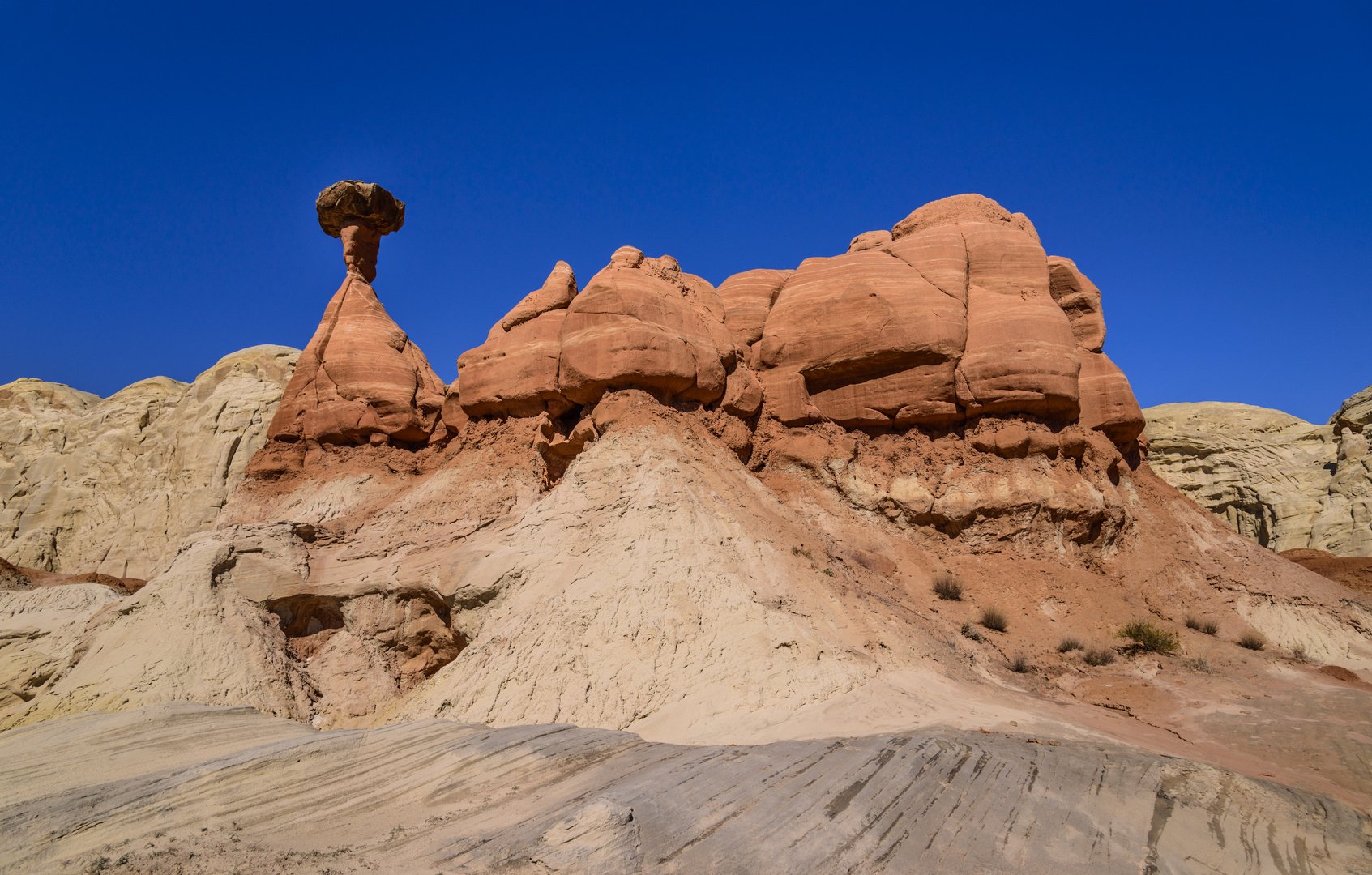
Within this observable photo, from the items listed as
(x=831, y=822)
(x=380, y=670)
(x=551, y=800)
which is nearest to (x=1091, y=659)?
(x=831, y=822)

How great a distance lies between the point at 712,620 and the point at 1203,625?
1132cm

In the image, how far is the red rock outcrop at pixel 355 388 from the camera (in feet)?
66.4

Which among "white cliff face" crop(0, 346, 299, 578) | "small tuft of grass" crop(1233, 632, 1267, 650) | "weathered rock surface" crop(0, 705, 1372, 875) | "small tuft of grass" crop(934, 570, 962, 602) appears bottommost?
"weathered rock surface" crop(0, 705, 1372, 875)

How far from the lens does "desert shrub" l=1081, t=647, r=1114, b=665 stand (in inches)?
542

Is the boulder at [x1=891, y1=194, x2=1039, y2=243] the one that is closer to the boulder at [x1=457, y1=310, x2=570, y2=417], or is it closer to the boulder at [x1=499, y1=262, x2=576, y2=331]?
the boulder at [x1=499, y1=262, x2=576, y2=331]

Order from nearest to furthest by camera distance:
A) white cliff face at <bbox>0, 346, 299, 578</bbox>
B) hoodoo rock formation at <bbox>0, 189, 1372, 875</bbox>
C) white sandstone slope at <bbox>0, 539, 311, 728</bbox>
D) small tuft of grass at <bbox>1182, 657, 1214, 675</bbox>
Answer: hoodoo rock formation at <bbox>0, 189, 1372, 875</bbox> → white sandstone slope at <bbox>0, 539, 311, 728</bbox> → small tuft of grass at <bbox>1182, 657, 1214, 675</bbox> → white cliff face at <bbox>0, 346, 299, 578</bbox>

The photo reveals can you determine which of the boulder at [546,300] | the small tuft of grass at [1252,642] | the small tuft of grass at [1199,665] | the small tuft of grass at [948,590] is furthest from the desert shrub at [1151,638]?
the boulder at [546,300]

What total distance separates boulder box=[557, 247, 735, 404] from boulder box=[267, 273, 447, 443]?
5.95 m

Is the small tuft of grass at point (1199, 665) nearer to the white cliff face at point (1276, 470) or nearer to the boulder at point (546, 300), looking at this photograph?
the boulder at point (546, 300)

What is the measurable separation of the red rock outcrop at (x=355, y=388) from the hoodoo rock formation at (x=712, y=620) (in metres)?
0.10

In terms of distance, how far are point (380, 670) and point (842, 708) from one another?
8.24 metres

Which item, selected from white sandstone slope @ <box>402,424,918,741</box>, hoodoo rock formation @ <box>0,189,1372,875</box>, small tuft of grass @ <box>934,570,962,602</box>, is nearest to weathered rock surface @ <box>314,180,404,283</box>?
hoodoo rock formation @ <box>0,189,1372,875</box>

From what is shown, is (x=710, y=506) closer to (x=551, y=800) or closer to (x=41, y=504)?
(x=551, y=800)

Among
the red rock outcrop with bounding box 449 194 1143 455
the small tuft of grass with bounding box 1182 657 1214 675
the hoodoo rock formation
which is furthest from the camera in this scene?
the red rock outcrop with bounding box 449 194 1143 455
